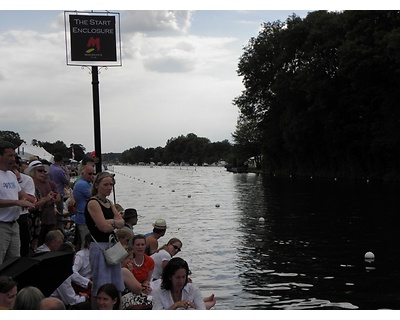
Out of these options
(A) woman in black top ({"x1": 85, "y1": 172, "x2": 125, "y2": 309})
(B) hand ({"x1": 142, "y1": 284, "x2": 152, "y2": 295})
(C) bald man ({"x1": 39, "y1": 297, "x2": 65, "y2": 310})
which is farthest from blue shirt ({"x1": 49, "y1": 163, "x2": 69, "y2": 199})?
(C) bald man ({"x1": 39, "y1": 297, "x2": 65, "y2": 310})

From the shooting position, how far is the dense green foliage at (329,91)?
141 ft

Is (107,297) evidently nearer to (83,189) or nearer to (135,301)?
(135,301)

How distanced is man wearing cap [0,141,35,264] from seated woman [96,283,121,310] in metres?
1.43

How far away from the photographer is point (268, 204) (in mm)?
29484

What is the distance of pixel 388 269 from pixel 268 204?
16732 mm

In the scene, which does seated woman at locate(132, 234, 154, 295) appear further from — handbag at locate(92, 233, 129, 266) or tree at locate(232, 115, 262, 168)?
tree at locate(232, 115, 262, 168)

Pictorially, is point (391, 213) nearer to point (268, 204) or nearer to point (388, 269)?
point (268, 204)

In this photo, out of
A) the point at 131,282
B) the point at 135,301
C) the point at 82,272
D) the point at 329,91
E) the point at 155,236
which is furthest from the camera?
the point at 329,91

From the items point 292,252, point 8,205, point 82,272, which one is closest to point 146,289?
point 82,272

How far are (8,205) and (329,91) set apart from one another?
4476 cm

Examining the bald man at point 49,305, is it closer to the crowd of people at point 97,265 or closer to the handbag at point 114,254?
the crowd of people at point 97,265

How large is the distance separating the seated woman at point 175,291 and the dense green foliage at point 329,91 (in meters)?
34.3

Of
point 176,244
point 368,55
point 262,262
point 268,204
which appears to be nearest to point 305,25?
point 368,55

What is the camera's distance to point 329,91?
4947 centimetres
